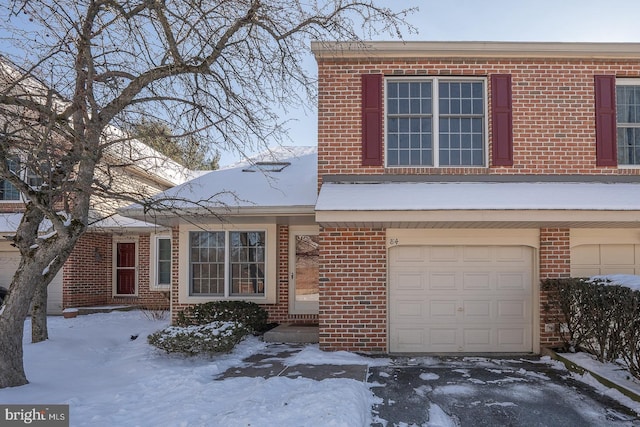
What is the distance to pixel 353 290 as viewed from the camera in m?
8.47

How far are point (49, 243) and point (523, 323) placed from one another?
8297 millimetres

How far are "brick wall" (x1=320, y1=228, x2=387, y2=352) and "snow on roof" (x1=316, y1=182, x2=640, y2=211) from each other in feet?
2.85

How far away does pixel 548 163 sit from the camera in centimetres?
862

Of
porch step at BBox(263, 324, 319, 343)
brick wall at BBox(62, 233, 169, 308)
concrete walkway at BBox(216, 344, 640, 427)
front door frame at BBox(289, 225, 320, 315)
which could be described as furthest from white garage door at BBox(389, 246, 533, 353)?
brick wall at BBox(62, 233, 169, 308)

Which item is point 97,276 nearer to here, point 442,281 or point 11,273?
point 11,273

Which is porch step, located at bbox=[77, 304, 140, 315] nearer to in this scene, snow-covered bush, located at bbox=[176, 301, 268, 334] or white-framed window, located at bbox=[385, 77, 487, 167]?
snow-covered bush, located at bbox=[176, 301, 268, 334]

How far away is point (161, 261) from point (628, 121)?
43.7 ft

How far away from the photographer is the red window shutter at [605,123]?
340 inches

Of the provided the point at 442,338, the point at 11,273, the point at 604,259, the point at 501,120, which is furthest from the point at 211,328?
the point at 11,273

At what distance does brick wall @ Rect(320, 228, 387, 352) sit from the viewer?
8430 millimetres

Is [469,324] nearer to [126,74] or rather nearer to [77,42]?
[126,74]

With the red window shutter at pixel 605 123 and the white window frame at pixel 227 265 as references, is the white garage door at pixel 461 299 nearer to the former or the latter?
the red window shutter at pixel 605 123

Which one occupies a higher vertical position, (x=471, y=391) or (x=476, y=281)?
(x=476, y=281)

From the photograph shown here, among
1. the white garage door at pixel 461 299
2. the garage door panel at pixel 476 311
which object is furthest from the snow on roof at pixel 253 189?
the garage door panel at pixel 476 311
